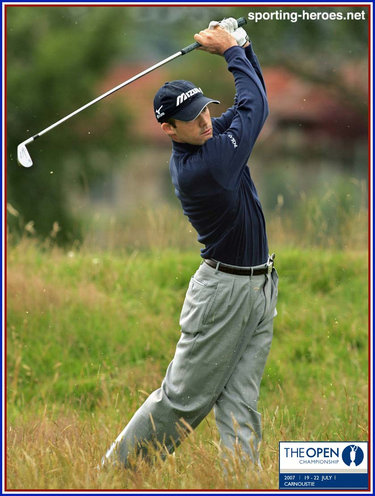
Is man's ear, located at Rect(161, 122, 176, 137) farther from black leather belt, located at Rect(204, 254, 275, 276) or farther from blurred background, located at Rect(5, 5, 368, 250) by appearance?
blurred background, located at Rect(5, 5, 368, 250)

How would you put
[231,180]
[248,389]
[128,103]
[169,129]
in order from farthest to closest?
[128,103]
[248,389]
[169,129]
[231,180]

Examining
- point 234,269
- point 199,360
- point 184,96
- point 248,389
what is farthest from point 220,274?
point 184,96

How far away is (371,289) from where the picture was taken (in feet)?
14.8

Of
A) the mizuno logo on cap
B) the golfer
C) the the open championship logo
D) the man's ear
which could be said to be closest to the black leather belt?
the golfer

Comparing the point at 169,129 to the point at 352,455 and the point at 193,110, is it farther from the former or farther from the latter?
the point at 352,455

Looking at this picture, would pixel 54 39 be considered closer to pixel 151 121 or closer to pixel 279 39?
pixel 151 121

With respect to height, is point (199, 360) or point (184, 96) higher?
point (184, 96)

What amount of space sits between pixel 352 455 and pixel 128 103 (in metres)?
26.0

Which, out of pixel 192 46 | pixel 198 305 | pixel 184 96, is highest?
pixel 192 46

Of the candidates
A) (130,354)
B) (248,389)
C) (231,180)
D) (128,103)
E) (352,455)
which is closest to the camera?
(231,180)

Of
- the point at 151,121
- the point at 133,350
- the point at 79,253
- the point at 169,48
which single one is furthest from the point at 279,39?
the point at 169,48

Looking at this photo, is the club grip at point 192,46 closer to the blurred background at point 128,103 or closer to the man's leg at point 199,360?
A: the man's leg at point 199,360

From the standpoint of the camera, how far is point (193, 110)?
359 centimetres

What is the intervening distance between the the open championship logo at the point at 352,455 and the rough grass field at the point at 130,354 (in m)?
0.29
